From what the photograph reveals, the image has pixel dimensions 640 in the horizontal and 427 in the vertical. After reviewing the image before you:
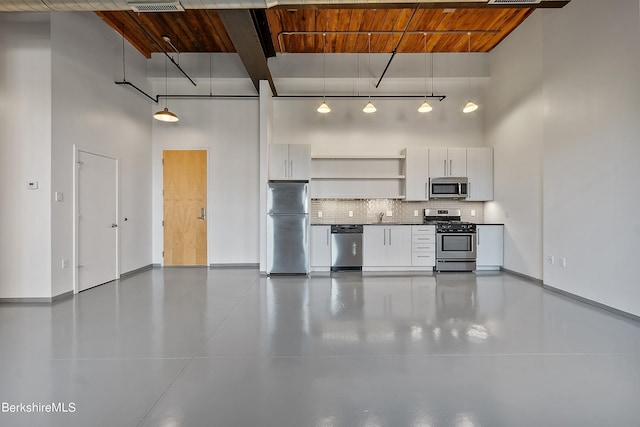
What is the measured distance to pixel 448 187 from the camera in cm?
606

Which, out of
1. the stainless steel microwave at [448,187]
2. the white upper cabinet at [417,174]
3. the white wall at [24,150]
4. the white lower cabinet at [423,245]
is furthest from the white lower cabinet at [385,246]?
the white wall at [24,150]

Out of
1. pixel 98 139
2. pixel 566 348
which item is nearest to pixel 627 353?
pixel 566 348

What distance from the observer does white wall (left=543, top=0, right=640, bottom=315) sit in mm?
3270

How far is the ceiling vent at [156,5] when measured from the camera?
3.04 m

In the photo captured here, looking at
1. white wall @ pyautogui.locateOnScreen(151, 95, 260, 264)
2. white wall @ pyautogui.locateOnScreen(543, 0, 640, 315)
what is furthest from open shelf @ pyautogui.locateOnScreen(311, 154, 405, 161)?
white wall @ pyautogui.locateOnScreen(543, 0, 640, 315)

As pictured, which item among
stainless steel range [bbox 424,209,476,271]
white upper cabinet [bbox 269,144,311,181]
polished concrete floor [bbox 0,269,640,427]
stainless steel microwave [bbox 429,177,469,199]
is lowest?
polished concrete floor [bbox 0,269,640,427]

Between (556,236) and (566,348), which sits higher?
(556,236)

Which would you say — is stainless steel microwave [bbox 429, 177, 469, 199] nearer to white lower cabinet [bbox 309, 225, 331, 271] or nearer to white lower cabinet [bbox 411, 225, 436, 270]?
white lower cabinet [bbox 411, 225, 436, 270]

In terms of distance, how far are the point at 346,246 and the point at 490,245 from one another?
266cm

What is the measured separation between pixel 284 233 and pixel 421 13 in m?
4.18

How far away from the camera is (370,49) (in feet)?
20.0

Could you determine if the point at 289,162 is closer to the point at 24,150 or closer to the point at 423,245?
the point at 423,245

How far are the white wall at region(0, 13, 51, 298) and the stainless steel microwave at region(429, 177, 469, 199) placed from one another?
6.02 m

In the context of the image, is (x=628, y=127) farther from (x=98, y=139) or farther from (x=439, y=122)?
(x=98, y=139)
